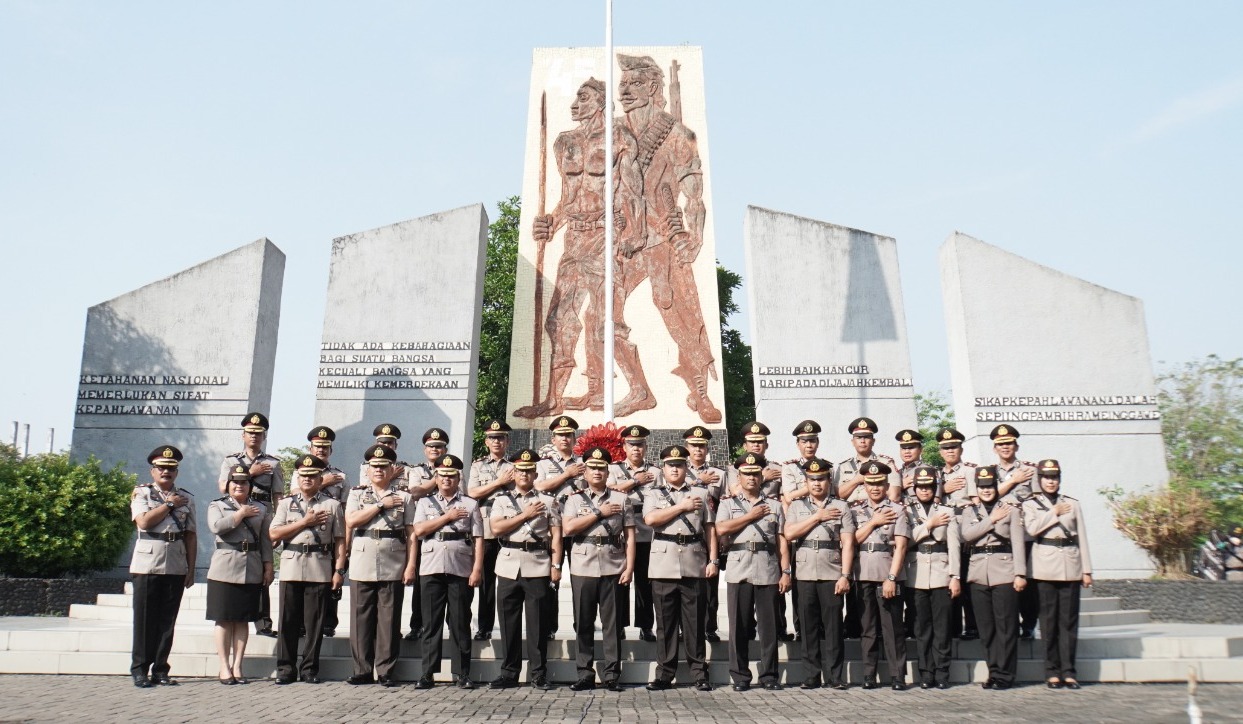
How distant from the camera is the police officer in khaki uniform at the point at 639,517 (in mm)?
7070

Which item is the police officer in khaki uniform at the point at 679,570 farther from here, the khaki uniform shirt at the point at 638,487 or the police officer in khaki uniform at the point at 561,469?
the police officer in khaki uniform at the point at 561,469

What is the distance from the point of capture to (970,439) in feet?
38.3

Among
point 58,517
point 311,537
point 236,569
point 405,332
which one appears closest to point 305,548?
point 311,537

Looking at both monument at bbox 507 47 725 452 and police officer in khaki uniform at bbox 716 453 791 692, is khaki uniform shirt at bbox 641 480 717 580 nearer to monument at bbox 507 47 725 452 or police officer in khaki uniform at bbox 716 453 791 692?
police officer in khaki uniform at bbox 716 453 791 692

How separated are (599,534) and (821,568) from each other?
5.22ft

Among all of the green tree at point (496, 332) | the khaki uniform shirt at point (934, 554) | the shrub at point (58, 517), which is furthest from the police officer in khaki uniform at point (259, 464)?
the green tree at point (496, 332)

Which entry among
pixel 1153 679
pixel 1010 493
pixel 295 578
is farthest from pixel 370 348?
pixel 1153 679

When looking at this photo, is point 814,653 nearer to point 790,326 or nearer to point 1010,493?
point 1010,493

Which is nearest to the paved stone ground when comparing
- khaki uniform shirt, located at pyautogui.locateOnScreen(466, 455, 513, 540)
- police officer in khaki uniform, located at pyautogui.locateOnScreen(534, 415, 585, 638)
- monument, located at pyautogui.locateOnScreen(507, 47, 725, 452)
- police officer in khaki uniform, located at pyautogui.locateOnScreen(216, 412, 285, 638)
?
police officer in khaki uniform, located at pyautogui.locateOnScreen(534, 415, 585, 638)

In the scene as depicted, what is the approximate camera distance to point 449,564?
6469 millimetres

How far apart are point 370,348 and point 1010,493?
842 cm

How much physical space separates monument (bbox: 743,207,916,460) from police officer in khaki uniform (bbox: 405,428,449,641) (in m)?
5.64

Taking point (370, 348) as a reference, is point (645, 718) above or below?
below

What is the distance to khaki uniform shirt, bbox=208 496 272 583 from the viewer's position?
644 cm
